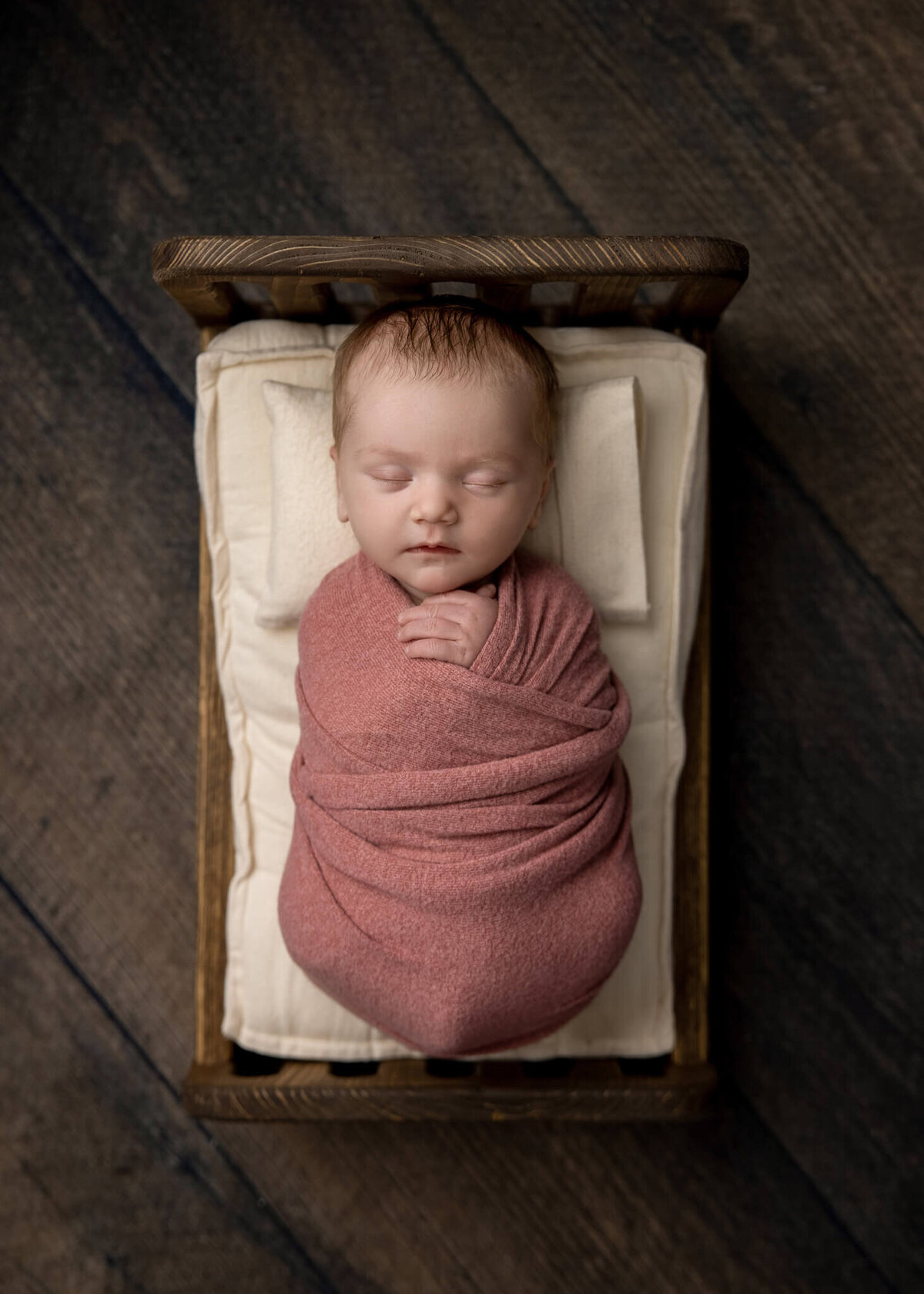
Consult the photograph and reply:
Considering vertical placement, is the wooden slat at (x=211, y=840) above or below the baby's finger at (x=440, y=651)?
below

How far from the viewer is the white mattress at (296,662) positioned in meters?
0.99

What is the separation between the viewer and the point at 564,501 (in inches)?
37.9

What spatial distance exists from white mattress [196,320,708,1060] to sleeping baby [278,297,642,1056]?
144mm

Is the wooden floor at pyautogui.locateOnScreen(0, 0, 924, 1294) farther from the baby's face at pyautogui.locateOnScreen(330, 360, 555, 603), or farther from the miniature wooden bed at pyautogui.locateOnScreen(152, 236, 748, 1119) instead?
the baby's face at pyautogui.locateOnScreen(330, 360, 555, 603)

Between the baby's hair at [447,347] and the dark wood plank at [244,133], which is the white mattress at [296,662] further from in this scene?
the dark wood plank at [244,133]

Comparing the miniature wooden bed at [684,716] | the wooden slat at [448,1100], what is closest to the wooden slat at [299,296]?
the miniature wooden bed at [684,716]

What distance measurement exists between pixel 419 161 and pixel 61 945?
115cm

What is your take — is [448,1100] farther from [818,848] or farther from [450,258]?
[450,258]

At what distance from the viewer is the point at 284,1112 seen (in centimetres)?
92

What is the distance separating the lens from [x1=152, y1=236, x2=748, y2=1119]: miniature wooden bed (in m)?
0.77

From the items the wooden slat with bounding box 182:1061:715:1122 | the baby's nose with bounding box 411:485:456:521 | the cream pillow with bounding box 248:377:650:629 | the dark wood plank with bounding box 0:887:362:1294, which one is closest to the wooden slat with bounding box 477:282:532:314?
the cream pillow with bounding box 248:377:650:629

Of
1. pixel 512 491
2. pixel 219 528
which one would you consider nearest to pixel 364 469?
pixel 512 491

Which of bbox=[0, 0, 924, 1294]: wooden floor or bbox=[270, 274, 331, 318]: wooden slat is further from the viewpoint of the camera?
bbox=[0, 0, 924, 1294]: wooden floor

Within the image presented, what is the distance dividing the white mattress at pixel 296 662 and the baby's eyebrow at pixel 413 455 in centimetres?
23
